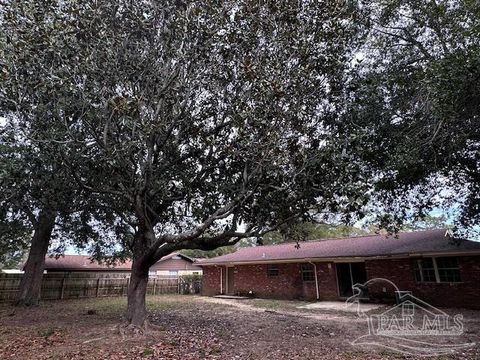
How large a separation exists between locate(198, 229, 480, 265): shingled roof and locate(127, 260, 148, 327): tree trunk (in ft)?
30.8

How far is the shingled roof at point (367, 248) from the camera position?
589 inches

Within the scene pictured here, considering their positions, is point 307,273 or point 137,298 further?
point 307,273

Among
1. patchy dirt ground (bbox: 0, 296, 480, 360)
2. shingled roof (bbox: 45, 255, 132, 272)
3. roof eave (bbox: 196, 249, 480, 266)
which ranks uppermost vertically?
shingled roof (bbox: 45, 255, 132, 272)

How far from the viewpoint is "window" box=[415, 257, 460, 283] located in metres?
14.8

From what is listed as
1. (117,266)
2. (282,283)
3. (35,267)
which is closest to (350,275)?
(282,283)

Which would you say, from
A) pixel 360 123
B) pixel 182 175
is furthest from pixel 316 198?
pixel 182 175

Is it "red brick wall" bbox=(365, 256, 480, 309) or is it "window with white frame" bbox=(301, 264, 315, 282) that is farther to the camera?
"window with white frame" bbox=(301, 264, 315, 282)

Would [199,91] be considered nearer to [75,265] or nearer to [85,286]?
[85,286]

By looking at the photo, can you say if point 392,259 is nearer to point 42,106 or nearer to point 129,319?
point 129,319

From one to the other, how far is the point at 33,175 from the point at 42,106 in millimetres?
3693

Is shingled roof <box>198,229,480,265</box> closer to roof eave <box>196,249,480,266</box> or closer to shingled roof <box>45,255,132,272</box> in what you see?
roof eave <box>196,249,480,266</box>

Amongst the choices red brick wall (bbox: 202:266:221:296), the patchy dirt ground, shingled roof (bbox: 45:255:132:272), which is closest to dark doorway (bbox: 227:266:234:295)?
red brick wall (bbox: 202:266:221:296)

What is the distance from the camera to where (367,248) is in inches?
709

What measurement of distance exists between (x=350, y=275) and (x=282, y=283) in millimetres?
4368
